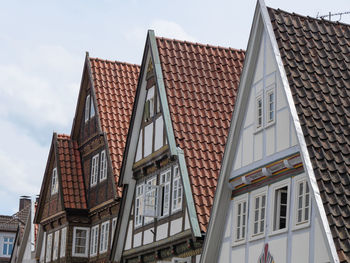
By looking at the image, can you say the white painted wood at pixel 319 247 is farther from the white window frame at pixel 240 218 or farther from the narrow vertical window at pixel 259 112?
the narrow vertical window at pixel 259 112

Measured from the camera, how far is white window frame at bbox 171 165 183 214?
23.3 metres

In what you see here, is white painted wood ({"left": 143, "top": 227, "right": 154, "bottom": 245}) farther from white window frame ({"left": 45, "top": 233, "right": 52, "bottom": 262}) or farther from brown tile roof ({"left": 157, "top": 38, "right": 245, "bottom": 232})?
white window frame ({"left": 45, "top": 233, "right": 52, "bottom": 262})

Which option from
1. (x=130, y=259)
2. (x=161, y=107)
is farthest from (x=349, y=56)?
(x=130, y=259)

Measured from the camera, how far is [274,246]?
17.7 metres

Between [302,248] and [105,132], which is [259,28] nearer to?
[302,248]

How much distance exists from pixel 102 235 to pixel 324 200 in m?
16.3

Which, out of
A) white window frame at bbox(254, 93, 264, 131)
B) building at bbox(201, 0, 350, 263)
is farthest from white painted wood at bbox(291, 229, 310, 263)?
white window frame at bbox(254, 93, 264, 131)

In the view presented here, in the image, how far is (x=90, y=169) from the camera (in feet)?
106

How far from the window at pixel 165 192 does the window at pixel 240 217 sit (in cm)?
481

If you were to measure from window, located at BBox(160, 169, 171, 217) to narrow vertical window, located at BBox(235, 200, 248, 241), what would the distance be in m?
4.82

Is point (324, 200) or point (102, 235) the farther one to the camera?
point (102, 235)

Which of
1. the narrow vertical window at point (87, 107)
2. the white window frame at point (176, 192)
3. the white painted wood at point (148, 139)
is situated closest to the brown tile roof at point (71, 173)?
the narrow vertical window at point (87, 107)

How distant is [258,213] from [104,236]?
41.2 ft

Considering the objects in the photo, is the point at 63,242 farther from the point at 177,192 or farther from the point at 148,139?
the point at 177,192
